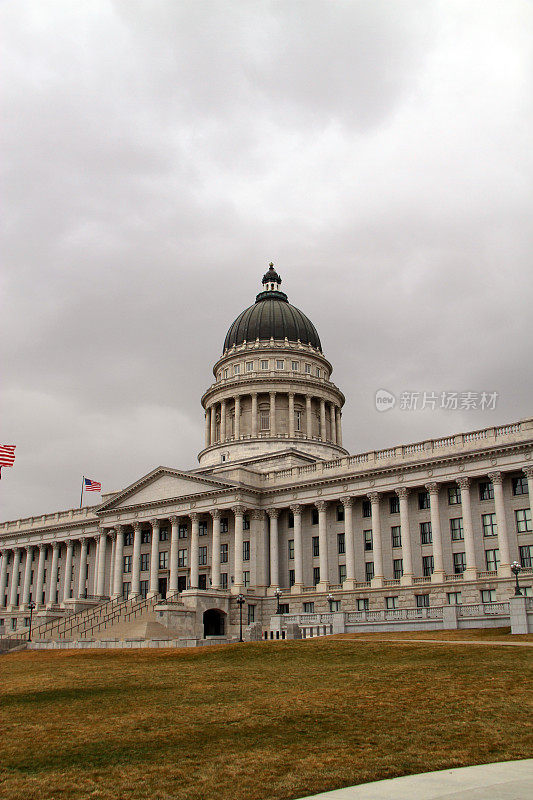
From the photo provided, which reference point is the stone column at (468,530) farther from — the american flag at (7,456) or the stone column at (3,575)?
the stone column at (3,575)

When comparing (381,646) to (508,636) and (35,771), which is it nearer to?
(508,636)

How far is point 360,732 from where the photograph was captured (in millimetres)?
16703

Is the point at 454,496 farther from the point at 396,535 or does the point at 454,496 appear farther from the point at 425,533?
the point at 396,535

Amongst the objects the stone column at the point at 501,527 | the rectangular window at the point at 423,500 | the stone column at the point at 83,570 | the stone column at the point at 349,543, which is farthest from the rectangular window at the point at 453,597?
the stone column at the point at 83,570

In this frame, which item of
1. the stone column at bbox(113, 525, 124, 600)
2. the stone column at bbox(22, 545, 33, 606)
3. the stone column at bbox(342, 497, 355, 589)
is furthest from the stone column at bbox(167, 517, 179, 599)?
the stone column at bbox(22, 545, 33, 606)

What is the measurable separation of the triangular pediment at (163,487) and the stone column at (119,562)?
3097mm

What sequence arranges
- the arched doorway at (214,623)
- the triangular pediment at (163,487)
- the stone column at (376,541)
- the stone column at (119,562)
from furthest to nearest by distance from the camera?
the stone column at (119,562)
the triangular pediment at (163,487)
the arched doorway at (214,623)
the stone column at (376,541)

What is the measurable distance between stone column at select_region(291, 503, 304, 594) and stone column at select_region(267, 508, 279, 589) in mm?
2194

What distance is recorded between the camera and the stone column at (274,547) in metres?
74.4

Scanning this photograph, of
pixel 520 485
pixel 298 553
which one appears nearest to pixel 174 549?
pixel 298 553

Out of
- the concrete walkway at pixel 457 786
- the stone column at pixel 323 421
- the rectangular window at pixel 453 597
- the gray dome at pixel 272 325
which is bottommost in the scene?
the concrete walkway at pixel 457 786

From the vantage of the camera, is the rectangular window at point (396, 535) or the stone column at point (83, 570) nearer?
the rectangular window at point (396, 535)

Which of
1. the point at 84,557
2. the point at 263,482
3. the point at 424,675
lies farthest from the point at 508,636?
the point at 84,557

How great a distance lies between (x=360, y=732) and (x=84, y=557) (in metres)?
84.0
